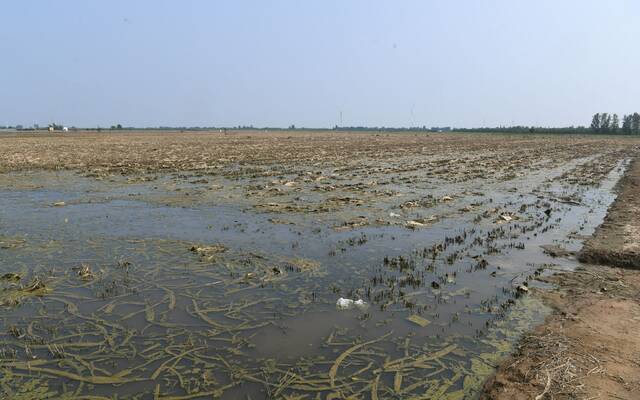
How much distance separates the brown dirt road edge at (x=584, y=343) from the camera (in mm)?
4953

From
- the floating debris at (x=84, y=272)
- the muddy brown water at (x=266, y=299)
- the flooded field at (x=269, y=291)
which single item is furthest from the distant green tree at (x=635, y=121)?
the floating debris at (x=84, y=272)

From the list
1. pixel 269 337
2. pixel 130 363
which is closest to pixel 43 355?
pixel 130 363

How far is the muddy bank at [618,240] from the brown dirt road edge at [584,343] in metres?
0.04

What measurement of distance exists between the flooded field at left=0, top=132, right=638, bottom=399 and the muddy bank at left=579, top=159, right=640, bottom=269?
432 millimetres

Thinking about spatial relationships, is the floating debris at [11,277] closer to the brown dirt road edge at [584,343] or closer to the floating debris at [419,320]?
the floating debris at [419,320]

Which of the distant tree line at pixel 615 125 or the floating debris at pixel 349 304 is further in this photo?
the distant tree line at pixel 615 125

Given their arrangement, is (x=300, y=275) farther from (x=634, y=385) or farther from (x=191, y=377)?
(x=634, y=385)

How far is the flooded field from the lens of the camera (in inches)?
206

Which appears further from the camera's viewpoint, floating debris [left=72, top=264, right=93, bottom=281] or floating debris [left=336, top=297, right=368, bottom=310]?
floating debris [left=72, top=264, right=93, bottom=281]

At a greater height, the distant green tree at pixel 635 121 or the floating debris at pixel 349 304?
the distant green tree at pixel 635 121

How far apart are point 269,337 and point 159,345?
1473 millimetres

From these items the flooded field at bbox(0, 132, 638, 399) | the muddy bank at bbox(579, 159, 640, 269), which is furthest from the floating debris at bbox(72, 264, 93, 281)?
the muddy bank at bbox(579, 159, 640, 269)

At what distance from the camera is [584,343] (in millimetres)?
5973

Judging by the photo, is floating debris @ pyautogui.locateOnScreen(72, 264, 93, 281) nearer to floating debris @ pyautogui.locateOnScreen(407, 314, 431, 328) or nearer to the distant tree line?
floating debris @ pyautogui.locateOnScreen(407, 314, 431, 328)
